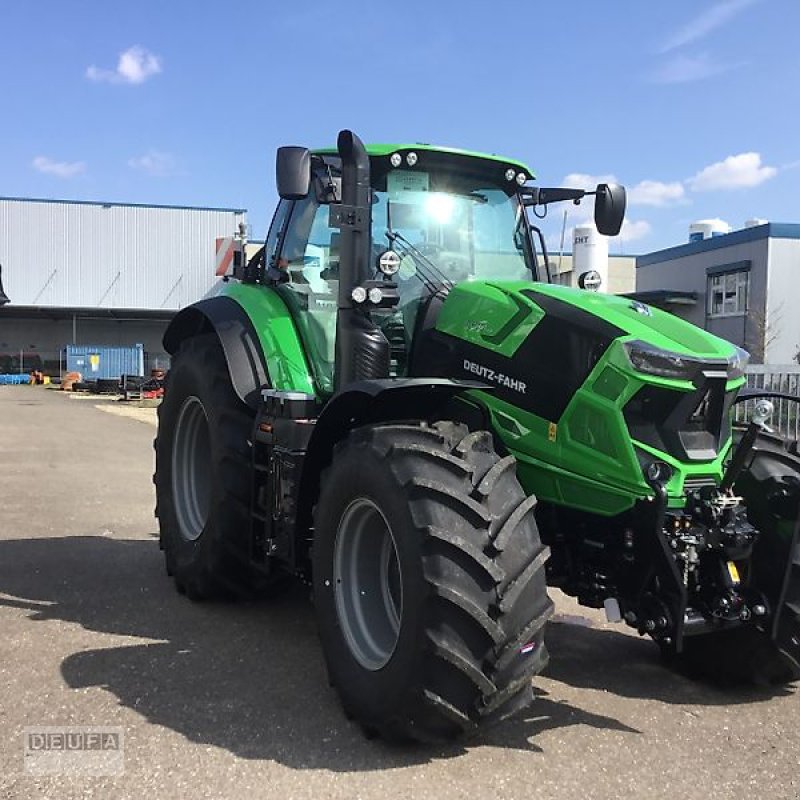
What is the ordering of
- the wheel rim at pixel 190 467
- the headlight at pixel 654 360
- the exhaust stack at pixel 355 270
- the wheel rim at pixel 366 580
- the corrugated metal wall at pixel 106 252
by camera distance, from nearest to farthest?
1. the headlight at pixel 654 360
2. the wheel rim at pixel 366 580
3. the exhaust stack at pixel 355 270
4. the wheel rim at pixel 190 467
5. the corrugated metal wall at pixel 106 252

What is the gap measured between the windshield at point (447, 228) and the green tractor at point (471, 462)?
0.04 ft

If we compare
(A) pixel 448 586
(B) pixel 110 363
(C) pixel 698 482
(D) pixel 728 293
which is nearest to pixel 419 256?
(C) pixel 698 482

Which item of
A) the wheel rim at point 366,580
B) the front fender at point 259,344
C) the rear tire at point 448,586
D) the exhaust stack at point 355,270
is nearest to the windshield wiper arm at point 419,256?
the exhaust stack at point 355,270


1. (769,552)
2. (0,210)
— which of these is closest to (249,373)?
(769,552)

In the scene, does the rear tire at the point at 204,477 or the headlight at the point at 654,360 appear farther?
the rear tire at the point at 204,477

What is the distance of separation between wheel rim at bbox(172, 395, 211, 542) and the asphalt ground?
0.51m

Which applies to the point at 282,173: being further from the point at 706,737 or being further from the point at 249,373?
the point at 706,737

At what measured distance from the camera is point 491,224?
4.96 metres

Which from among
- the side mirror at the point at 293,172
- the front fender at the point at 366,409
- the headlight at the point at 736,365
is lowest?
the front fender at the point at 366,409

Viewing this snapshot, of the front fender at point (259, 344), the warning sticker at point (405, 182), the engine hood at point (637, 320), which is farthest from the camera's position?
the front fender at point (259, 344)

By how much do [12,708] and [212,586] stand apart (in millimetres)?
1614

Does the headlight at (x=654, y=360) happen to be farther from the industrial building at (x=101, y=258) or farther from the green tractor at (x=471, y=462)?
the industrial building at (x=101, y=258)

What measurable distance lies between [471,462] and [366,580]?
827 millimetres

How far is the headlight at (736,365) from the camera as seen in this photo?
3.73 metres
